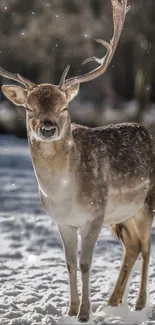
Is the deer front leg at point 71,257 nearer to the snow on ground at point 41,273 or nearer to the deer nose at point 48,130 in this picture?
the snow on ground at point 41,273

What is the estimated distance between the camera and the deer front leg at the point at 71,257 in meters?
5.32

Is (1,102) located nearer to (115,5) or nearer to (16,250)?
(16,250)

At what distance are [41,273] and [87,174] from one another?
6.39 feet

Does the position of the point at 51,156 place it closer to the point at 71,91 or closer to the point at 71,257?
the point at 71,91

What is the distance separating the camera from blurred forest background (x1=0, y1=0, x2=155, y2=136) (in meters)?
16.9

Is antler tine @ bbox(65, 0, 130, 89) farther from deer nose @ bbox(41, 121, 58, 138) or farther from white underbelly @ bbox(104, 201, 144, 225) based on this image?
white underbelly @ bbox(104, 201, 144, 225)

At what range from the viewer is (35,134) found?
4.84 meters

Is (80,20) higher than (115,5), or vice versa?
(115,5)

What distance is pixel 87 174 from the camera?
5.21 m

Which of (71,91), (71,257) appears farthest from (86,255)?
(71,91)

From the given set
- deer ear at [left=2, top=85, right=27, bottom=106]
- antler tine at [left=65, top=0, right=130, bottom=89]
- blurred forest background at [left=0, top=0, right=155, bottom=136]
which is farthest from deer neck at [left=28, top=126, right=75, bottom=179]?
blurred forest background at [left=0, top=0, right=155, bottom=136]

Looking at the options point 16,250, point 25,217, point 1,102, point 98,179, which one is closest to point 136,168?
point 98,179

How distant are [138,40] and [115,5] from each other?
11.6 meters

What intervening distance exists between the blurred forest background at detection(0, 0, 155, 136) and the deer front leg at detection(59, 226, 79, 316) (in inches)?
449
